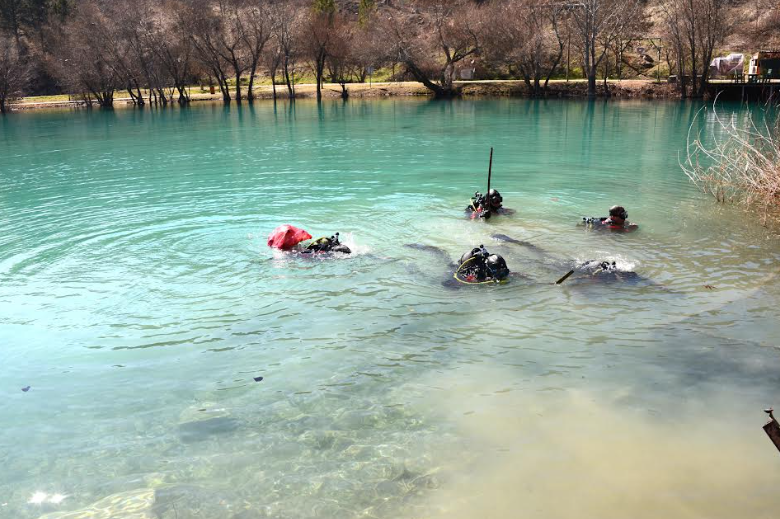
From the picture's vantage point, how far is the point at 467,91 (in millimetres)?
80375

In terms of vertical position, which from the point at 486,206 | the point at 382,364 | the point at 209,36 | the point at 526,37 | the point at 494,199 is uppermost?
the point at 209,36

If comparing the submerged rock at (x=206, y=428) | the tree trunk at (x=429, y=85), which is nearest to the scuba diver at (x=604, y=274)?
the submerged rock at (x=206, y=428)

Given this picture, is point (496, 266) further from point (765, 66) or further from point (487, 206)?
point (765, 66)

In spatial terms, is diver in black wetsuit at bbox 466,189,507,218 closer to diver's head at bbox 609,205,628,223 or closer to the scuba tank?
the scuba tank

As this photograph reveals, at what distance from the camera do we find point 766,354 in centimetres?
900

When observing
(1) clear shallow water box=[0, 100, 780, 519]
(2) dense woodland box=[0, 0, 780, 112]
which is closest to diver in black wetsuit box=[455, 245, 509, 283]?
(1) clear shallow water box=[0, 100, 780, 519]

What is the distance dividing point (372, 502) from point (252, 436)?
1922 millimetres

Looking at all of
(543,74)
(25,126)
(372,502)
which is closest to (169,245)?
(372,502)

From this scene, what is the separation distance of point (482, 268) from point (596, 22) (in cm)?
6893

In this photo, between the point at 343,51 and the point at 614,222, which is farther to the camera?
the point at 343,51

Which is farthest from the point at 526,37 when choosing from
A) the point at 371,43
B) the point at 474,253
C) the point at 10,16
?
the point at 10,16

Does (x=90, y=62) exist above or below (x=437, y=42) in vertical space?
below

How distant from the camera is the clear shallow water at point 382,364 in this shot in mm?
6492

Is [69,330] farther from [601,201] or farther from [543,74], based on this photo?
[543,74]
